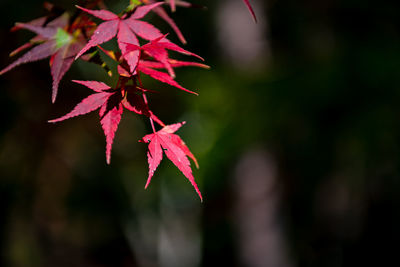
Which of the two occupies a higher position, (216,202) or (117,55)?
(117,55)

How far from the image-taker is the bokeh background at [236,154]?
221 cm

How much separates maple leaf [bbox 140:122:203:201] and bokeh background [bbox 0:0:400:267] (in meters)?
1.59

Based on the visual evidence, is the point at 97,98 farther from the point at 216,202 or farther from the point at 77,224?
the point at 77,224

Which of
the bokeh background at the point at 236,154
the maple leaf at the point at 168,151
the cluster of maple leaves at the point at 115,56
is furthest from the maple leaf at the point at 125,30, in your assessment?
the bokeh background at the point at 236,154

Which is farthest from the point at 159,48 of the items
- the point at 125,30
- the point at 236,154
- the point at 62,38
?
the point at 236,154

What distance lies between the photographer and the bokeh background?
2.21 meters

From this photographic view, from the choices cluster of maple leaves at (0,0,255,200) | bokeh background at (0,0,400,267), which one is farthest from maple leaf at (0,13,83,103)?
bokeh background at (0,0,400,267)

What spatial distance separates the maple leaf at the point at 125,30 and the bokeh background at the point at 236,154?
1549 millimetres

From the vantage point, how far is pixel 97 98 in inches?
20.7

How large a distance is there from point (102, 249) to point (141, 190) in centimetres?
81

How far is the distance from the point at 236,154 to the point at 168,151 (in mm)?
1800

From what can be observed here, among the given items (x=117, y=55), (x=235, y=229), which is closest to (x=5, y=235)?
(x=235, y=229)

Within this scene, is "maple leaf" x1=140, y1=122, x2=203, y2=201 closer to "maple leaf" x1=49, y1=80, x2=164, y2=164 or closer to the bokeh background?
"maple leaf" x1=49, y1=80, x2=164, y2=164

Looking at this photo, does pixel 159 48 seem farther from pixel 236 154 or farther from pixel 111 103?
pixel 236 154
